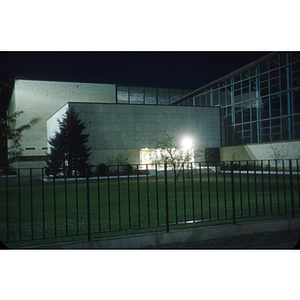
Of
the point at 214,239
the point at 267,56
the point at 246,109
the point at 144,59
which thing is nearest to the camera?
the point at 214,239

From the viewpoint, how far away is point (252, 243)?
548 centimetres

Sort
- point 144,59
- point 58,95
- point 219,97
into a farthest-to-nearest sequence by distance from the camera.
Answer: point 58,95
point 219,97
point 144,59

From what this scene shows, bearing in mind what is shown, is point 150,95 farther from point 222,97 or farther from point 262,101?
point 262,101

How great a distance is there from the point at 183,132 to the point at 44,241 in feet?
102

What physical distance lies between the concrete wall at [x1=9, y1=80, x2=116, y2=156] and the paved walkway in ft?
133

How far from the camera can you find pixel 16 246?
528 centimetres

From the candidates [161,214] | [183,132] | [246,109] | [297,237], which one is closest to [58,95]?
[183,132]

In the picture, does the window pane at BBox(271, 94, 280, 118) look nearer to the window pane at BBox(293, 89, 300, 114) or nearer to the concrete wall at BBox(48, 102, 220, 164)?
the window pane at BBox(293, 89, 300, 114)

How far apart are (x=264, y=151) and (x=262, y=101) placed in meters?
5.51

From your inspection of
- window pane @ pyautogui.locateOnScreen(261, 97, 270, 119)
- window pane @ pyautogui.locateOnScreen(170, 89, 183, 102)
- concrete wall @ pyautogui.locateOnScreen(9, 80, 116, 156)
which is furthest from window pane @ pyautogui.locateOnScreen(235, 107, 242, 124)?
concrete wall @ pyautogui.locateOnScreen(9, 80, 116, 156)

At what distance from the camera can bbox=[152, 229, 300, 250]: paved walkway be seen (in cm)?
532

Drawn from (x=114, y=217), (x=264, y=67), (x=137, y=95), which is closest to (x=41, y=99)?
(x=137, y=95)

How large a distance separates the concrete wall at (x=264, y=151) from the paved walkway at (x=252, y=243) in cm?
2345

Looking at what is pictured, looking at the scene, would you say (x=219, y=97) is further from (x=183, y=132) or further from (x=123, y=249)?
(x=123, y=249)
